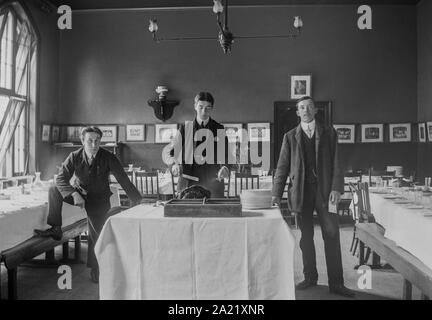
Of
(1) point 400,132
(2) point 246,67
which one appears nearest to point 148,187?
(2) point 246,67

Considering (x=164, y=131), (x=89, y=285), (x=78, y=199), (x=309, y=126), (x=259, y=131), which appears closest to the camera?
(x=309, y=126)

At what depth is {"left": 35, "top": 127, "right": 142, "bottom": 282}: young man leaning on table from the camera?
3867mm

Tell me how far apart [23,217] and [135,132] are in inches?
206

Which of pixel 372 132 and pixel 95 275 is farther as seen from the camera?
pixel 372 132

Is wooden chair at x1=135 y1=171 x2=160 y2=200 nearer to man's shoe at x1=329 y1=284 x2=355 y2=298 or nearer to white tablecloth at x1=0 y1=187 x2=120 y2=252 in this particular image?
white tablecloth at x1=0 y1=187 x2=120 y2=252

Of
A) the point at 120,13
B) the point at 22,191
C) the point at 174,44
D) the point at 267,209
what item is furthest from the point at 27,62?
the point at 267,209

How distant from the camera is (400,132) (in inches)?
327

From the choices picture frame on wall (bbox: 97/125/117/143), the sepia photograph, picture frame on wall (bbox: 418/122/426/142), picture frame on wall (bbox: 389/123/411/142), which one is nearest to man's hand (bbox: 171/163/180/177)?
the sepia photograph

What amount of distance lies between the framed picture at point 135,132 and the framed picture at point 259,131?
2.14 meters

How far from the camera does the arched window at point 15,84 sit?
7004 millimetres

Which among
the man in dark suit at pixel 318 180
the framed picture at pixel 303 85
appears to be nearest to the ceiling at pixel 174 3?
the framed picture at pixel 303 85

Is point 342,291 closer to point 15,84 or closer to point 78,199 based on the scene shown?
point 78,199

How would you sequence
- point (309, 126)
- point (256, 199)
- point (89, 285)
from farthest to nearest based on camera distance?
point (89, 285) → point (309, 126) → point (256, 199)

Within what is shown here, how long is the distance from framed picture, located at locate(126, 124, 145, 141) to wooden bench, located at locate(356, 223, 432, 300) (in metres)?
5.27
